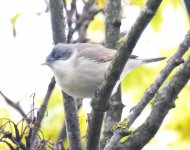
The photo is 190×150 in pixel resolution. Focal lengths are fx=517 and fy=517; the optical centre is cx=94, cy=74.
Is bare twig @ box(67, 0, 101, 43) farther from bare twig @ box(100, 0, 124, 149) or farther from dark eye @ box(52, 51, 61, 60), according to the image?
dark eye @ box(52, 51, 61, 60)

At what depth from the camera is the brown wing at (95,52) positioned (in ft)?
13.7

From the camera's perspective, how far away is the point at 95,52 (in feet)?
14.3

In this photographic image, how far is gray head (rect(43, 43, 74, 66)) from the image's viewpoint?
4188 mm

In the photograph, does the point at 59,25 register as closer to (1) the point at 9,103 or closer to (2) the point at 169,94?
(1) the point at 9,103

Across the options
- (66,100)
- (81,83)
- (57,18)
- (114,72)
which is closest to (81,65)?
(81,83)

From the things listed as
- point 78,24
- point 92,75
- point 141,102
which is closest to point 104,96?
point 141,102

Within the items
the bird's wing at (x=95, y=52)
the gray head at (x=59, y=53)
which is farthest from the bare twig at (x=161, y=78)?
the gray head at (x=59, y=53)

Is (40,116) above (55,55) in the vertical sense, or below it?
above

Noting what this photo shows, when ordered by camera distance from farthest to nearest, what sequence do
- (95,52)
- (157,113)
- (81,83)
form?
1. (95,52)
2. (81,83)
3. (157,113)

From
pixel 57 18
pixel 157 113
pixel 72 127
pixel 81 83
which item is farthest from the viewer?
pixel 81 83

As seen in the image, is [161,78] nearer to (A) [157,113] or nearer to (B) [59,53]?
(A) [157,113]

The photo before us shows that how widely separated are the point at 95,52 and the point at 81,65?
243 millimetres

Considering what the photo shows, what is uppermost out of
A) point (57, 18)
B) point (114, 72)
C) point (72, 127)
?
point (114, 72)

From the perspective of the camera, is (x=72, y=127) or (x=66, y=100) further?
(x=66, y=100)
